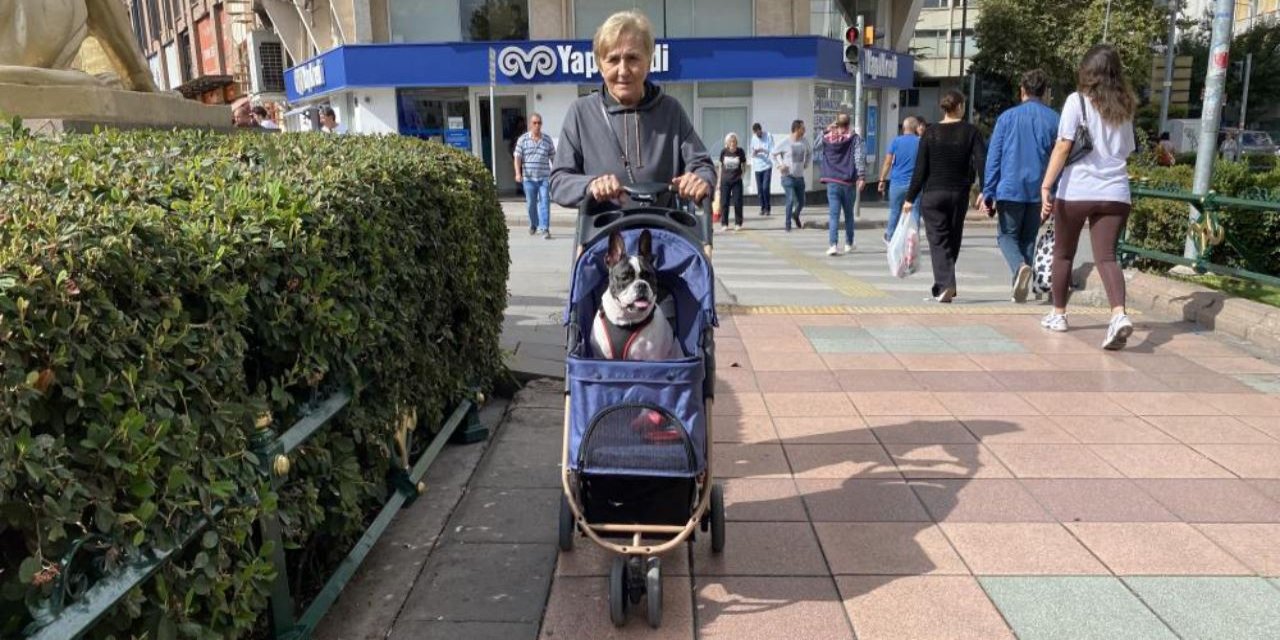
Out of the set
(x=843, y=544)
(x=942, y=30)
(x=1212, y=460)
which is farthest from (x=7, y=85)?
(x=942, y=30)

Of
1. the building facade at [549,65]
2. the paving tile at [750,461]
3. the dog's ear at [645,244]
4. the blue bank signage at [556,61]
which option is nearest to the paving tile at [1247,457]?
the paving tile at [750,461]

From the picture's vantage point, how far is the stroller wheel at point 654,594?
294cm

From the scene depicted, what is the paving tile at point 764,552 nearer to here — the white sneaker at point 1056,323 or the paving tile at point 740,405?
the paving tile at point 740,405

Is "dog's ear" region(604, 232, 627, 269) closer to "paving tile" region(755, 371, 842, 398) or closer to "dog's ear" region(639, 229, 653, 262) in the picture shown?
"dog's ear" region(639, 229, 653, 262)

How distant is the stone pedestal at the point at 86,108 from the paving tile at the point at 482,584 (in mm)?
3343

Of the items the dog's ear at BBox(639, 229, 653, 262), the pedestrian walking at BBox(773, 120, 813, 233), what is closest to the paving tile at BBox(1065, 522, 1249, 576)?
the dog's ear at BBox(639, 229, 653, 262)

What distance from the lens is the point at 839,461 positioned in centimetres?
443

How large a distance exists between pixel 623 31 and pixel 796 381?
2.98 metres

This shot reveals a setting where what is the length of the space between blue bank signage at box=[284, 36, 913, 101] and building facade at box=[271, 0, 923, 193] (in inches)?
1.0

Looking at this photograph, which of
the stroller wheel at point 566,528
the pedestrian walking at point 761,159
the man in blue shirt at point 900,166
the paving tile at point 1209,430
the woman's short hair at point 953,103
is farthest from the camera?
the pedestrian walking at point 761,159

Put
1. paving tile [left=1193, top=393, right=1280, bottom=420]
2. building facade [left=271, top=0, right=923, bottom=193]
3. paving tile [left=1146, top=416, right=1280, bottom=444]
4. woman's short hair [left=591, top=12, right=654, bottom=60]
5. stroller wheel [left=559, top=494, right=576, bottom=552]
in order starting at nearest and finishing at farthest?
stroller wheel [left=559, top=494, right=576, bottom=552] → woman's short hair [left=591, top=12, right=654, bottom=60] → paving tile [left=1146, top=416, right=1280, bottom=444] → paving tile [left=1193, top=393, right=1280, bottom=420] → building facade [left=271, top=0, right=923, bottom=193]

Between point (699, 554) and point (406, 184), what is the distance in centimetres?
194

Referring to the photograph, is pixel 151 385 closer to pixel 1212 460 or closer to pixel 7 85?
pixel 7 85

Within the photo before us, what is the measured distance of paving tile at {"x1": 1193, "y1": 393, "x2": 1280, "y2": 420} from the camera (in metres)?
5.10
